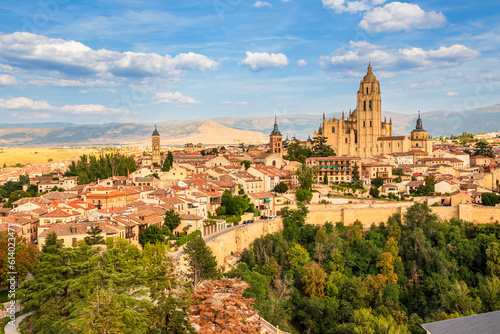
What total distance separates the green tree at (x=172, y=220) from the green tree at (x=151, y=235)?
9.04 feet

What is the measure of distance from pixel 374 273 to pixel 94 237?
2445 cm

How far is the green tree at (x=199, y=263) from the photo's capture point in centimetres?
2889

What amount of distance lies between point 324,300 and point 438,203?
2649cm

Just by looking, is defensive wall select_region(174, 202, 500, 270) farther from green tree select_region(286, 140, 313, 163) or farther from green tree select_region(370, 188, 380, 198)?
green tree select_region(286, 140, 313, 163)

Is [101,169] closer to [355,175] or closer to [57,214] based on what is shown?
[57,214]

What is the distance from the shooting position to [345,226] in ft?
156

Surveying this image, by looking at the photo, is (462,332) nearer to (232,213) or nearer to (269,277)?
(269,277)

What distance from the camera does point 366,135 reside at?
8906cm

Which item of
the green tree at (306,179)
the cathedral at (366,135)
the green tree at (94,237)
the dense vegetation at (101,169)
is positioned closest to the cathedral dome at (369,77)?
the cathedral at (366,135)

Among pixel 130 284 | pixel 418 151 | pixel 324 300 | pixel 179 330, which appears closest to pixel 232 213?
pixel 324 300

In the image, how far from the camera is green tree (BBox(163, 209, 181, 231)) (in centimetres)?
3653

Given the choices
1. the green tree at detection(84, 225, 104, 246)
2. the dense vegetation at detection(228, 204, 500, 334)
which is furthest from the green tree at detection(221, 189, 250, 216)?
the green tree at detection(84, 225, 104, 246)

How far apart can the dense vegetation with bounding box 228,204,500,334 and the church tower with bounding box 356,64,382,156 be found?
41.7 m

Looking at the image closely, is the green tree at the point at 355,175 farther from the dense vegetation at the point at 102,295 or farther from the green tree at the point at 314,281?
the dense vegetation at the point at 102,295
